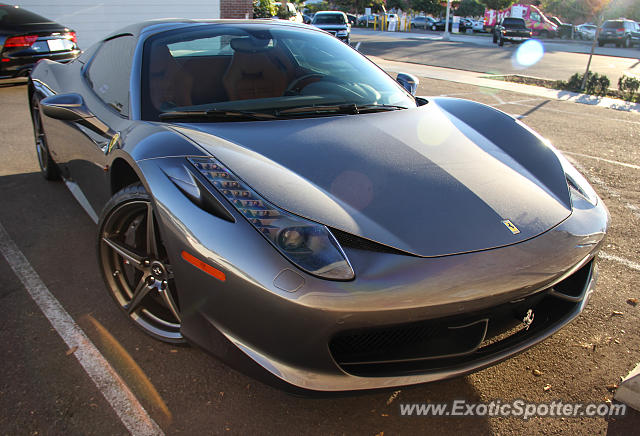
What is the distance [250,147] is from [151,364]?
1.05 m

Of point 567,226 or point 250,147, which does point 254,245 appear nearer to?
point 250,147

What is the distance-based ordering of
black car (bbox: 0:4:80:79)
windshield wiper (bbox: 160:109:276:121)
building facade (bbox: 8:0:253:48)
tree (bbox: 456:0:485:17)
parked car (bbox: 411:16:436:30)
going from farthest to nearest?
tree (bbox: 456:0:485:17) < parked car (bbox: 411:16:436:30) < building facade (bbox: 8:0:253:48) < black car (bbox: 0:4:80:79) < windshield wiper (bbox: 160:109:276:121)

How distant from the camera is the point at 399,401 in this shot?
2.09 metres

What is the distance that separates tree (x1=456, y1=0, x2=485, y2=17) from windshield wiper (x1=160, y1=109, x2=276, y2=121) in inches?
2236

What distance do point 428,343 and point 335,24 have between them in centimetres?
2345

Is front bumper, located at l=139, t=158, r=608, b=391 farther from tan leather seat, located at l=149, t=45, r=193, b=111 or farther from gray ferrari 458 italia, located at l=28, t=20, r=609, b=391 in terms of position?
tan leather seat, located at l=149, t=45, r=193, b=111

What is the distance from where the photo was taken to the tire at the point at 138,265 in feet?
7.19

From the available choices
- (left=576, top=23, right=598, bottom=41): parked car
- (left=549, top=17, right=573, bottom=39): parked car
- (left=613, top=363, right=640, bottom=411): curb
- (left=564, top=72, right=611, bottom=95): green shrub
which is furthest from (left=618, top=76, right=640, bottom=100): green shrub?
(left=549, top=17, right=573, bottom=39): parked car

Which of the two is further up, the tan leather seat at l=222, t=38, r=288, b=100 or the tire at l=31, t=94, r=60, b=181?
the tan leather seat at l=222, t=38, r=288, b=100

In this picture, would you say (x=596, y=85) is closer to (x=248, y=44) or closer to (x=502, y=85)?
(x=502, y=85)

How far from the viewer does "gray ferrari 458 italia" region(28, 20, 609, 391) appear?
1702mm

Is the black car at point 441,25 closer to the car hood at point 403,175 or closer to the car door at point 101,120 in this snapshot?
the car door at point 101,120

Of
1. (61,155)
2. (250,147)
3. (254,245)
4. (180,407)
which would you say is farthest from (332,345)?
(61,155)

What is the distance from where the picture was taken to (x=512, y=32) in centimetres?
2719
